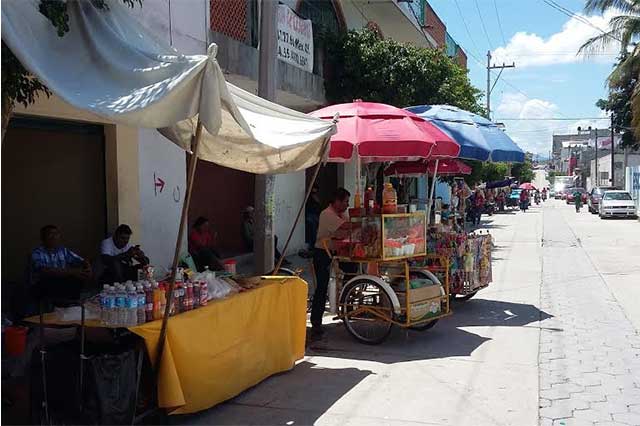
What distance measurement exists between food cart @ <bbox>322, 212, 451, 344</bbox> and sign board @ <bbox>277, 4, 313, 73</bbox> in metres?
6.46

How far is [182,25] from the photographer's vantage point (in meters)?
9.38

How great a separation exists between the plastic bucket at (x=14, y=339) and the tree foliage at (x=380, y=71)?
11974 mm

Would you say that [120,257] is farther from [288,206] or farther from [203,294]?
[288,206]

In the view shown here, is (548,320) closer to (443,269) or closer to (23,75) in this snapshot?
(443,269)

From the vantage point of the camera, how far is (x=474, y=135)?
362 inches

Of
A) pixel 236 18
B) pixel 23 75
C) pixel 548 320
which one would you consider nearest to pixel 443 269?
pixel 548 320

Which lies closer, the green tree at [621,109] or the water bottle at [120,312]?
A: the water bottle at [120,312]

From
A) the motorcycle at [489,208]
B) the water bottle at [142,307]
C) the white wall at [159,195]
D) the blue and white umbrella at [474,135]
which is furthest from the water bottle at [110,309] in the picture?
the motorcycle at [489,208]

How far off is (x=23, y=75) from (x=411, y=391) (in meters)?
3.96

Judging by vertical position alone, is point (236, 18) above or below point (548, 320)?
above

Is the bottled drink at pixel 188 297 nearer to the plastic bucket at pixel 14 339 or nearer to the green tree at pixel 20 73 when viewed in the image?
the plastic bucket at pixel 14 339

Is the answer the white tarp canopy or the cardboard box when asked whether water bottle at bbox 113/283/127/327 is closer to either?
the white tarp canopy

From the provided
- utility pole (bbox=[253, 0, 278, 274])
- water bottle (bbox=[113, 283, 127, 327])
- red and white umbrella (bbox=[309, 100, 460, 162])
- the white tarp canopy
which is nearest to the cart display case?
red and white umbrella (bbox=[309, 100, 460, 162])

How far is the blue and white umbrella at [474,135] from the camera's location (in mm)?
8938
